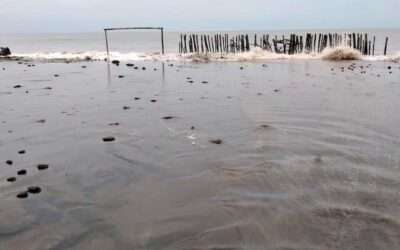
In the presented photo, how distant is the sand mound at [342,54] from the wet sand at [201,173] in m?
19.2

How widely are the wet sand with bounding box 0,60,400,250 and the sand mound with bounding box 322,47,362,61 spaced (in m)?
19.2

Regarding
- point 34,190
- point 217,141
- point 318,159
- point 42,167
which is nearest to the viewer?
point 34,190

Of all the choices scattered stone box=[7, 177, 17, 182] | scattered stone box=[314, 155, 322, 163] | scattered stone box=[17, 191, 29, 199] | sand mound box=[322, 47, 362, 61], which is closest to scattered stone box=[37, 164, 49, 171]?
scattered stone box=[7, 177, 17, 182]

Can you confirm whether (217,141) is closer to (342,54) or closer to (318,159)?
(318,159)

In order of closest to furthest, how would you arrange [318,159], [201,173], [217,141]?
1. [201,173]
2. [318,159]
3. [217,141]

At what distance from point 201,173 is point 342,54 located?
2770 cm

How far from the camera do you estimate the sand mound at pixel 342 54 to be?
103 ft

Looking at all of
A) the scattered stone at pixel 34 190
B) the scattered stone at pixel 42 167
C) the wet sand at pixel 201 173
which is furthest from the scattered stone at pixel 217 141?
the scattered stone at pixel 34 190

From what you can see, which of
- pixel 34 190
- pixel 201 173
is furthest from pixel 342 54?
pixel 34 190

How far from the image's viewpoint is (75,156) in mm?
7578

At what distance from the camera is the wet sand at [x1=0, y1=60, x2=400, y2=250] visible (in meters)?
4.73

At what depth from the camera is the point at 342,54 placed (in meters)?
31.7

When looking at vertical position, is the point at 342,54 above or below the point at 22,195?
below

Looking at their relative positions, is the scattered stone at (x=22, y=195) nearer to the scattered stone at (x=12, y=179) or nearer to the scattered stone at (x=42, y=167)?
the scattered stone at (x=12, y=179)
